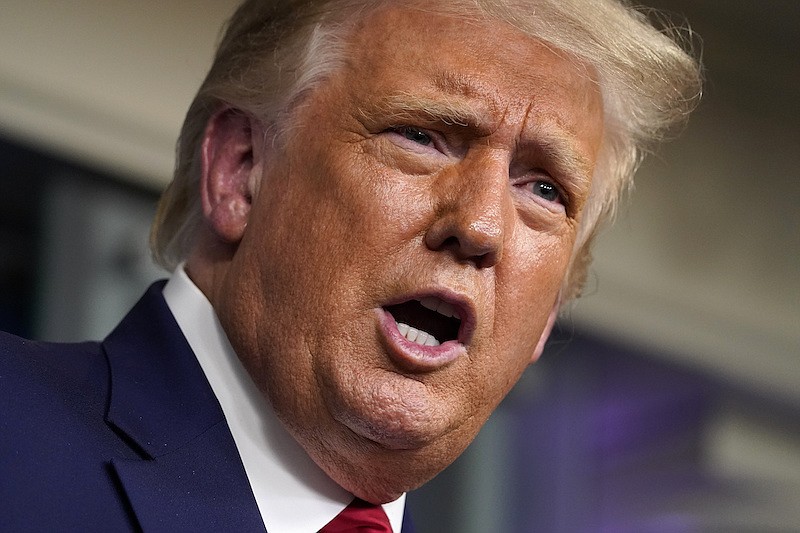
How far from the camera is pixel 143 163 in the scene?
3.04 metres

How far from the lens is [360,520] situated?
1.40 m

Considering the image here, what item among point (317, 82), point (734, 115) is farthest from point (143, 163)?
point (734, 115)

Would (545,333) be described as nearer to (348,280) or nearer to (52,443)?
(348,280)

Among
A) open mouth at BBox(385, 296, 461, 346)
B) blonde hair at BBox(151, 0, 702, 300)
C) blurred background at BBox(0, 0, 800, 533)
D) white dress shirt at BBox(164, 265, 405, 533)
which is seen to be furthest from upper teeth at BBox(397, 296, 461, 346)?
blurred background at BBox(0, 0, 800, 533)

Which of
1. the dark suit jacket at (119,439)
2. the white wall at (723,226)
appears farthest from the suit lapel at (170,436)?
the white wall at (723,226)

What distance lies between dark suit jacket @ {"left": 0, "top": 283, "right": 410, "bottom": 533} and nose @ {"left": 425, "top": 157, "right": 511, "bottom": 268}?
12.8 inches

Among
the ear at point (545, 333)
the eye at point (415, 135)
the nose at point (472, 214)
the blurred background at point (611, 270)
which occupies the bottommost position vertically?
the blurred background at point (611, 270)

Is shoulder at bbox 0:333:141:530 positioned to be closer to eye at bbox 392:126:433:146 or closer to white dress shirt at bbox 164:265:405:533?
white dress shirt at bbox 164:265:405:533

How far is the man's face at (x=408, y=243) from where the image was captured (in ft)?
4.33

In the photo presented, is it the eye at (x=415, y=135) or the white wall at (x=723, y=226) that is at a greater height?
the eye at (x=415, y=135)

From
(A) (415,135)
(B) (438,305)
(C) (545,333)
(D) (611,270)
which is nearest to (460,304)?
(B) (438,305)

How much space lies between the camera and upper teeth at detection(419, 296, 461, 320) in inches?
52.9

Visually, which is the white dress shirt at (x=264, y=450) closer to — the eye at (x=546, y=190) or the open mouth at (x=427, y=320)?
the open mouth at (x=427, y=320)

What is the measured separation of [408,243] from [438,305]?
0.08 metres
